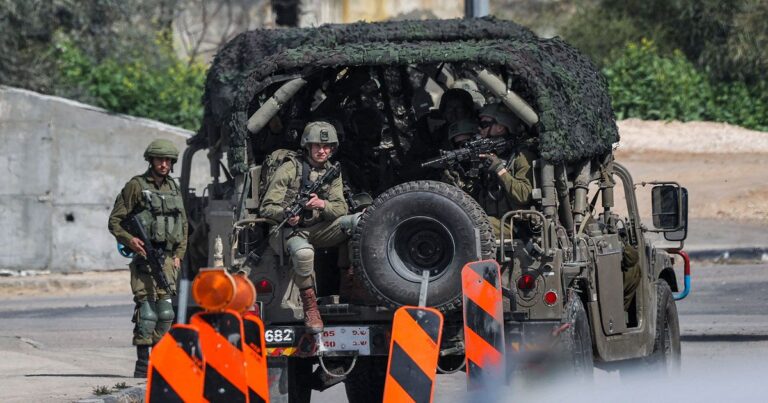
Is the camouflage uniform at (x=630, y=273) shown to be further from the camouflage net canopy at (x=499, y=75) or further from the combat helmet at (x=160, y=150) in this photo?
the combat helmet at (x=160, y=150)

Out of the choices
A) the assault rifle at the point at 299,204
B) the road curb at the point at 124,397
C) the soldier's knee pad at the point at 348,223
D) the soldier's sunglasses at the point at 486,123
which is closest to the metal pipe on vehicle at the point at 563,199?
the soldier's sunglasses at the point at 486,123

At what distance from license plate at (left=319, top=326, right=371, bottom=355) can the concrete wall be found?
1347cm

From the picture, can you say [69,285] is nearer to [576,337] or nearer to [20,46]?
[20,46]

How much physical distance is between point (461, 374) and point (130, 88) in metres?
14.5

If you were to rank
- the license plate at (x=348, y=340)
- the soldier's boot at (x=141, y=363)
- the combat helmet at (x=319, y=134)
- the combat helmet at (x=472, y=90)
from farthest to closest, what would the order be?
the soldier's boot at (x=141, y=363) → the combat helmet at (x=472, y=90) → the combat helmet at (x=319, y=134) → the license plate at (x=348, y=340)

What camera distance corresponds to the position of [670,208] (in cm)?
1110

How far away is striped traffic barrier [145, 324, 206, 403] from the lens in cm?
695

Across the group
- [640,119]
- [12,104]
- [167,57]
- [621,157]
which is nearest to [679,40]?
[640,119]

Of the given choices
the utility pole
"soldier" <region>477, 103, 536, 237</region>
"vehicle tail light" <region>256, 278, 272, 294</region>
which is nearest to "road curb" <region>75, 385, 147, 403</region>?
"vehicle tail light" <region>256, 278, 272, 294</region>

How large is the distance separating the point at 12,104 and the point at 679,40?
17.2m

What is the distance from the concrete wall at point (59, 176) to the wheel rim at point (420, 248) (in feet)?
45.1

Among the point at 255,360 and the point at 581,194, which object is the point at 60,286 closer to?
the point at 581,194

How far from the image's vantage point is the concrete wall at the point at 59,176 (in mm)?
22297

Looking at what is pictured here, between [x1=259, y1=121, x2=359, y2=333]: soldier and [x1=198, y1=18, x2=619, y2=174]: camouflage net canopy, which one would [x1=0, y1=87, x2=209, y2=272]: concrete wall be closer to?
[x1=198, y1=18, x2=619, y2=174]: camouflage net canopy
